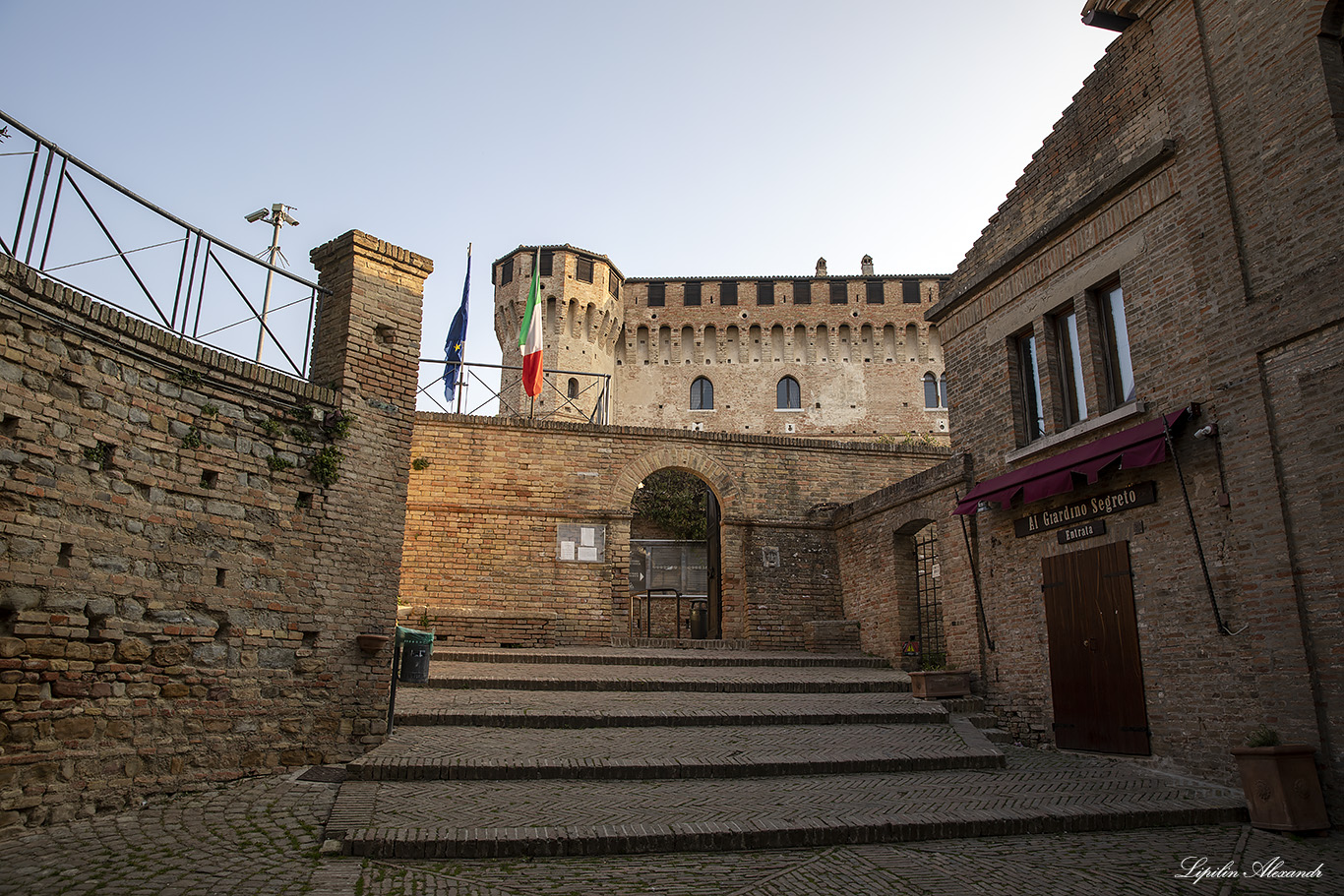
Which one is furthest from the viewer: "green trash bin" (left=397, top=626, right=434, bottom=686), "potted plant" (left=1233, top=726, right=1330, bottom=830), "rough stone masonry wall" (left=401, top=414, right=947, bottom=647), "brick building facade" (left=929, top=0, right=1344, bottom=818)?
"rough stone masonry wall" (left=401, top=414, right=947, bottom=647)

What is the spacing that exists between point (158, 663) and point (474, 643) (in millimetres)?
7814

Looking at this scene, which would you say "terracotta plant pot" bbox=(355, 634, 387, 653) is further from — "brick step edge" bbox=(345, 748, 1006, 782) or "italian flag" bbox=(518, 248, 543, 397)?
"italian flag" bbox=(518, 248, 543, 397)

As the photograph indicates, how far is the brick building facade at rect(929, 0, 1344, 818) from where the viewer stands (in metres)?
6.70

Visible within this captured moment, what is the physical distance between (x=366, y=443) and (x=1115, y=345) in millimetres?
7586

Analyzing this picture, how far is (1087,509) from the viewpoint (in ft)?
29.5

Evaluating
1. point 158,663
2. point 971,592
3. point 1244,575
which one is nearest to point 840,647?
point 971,592

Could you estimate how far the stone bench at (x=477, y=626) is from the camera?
1388 centimetres

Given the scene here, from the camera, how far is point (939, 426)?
1575 inches

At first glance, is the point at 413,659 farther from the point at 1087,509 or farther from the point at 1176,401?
the point at 1176,401

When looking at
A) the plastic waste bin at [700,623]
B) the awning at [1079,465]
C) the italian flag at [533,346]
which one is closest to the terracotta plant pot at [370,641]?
the awning at [1079,465]

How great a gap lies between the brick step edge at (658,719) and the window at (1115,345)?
3.95m

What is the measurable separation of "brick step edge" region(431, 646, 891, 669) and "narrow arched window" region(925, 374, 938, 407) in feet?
94.2

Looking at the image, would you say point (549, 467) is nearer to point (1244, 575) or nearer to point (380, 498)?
point (380, 498)

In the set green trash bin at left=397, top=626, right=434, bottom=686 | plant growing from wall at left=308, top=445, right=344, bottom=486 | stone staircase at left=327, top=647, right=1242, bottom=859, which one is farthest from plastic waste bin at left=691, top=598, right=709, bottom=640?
plant growing from wall at left=308, top=445, right=344, bottom=486
